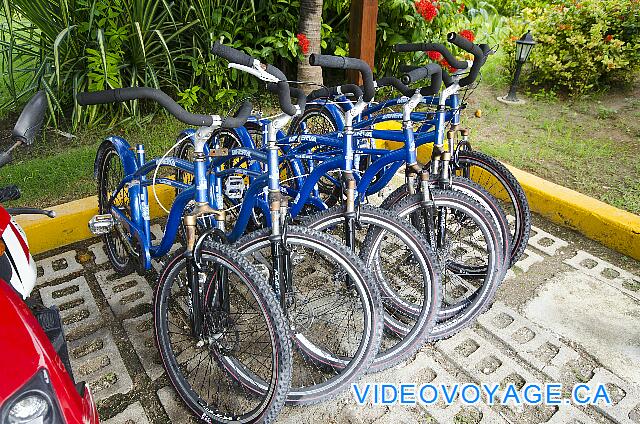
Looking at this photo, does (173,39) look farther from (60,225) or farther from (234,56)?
(234,56)

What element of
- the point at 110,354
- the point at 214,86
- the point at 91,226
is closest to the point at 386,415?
the point at 110,354

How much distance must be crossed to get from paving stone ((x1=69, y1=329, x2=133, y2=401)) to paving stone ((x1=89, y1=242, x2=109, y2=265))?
0.75m

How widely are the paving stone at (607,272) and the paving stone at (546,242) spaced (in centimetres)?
13

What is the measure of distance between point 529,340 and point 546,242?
114 cm

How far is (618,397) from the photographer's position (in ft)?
8.30

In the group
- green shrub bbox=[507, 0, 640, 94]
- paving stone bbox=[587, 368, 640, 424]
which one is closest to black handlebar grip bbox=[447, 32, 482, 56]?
paving stone bbox=[587, 368, 640, 424]

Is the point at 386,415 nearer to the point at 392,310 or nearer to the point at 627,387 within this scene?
the point at 392,310

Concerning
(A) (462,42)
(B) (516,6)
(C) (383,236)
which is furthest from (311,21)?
(B) (516,6)

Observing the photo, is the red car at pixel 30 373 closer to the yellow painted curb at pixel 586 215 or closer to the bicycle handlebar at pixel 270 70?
the bicycle handlebar at pixel 270 70

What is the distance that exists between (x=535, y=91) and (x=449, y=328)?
4889 millimetres

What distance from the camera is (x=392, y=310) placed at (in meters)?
3.07

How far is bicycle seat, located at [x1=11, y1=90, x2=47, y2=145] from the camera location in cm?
171

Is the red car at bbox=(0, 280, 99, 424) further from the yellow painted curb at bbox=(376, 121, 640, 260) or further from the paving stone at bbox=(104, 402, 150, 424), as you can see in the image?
the yellow painted curb at bbox=(376, 121, 640, 260)

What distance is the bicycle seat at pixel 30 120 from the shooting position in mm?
1713
